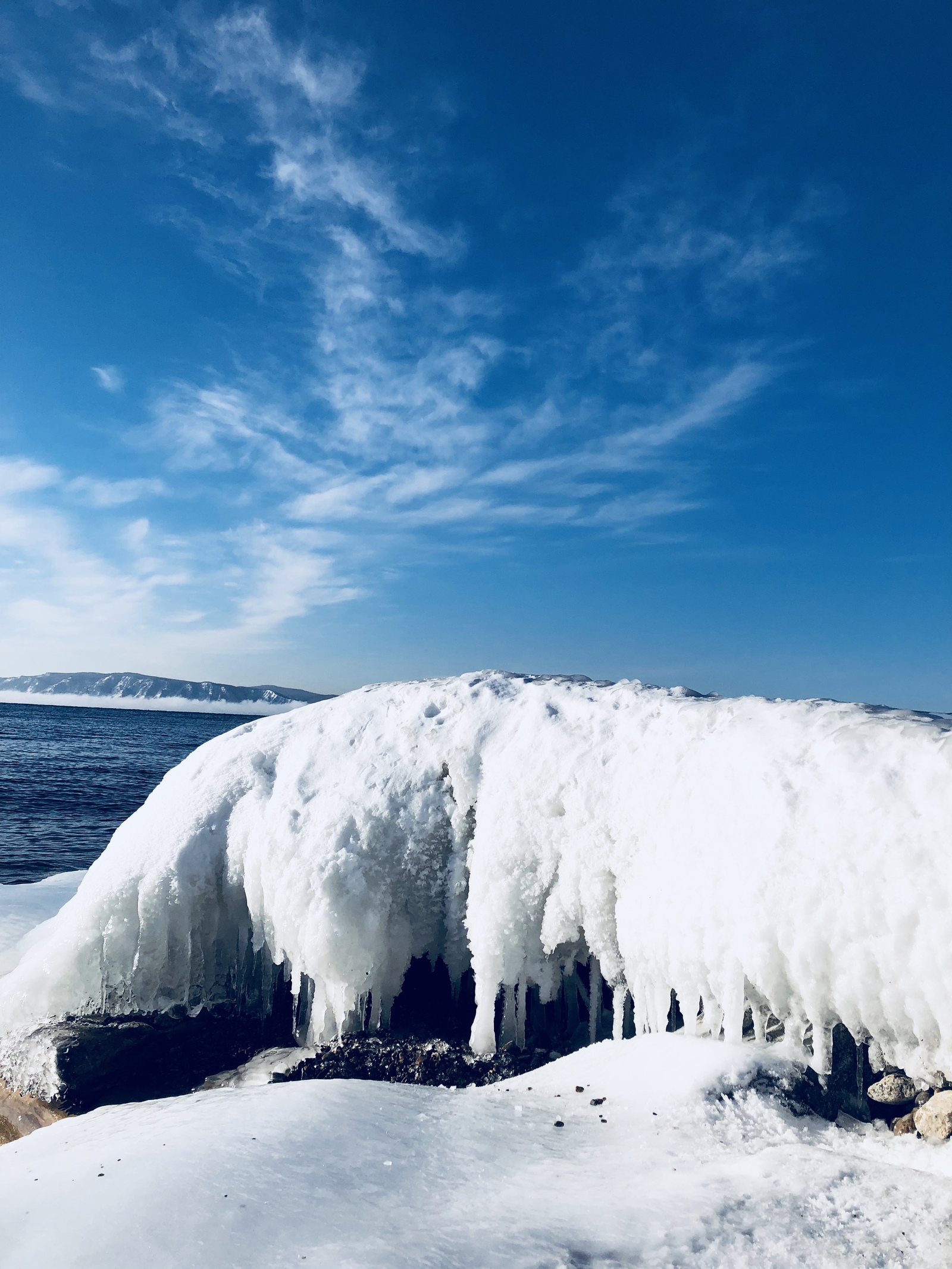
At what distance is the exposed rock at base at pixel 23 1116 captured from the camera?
8.08 meters

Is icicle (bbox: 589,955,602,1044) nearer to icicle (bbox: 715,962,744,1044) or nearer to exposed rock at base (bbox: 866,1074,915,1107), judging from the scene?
icicle (bbox: 715,962,744,1044)

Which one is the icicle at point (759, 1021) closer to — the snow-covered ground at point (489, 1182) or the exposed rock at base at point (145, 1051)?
the snow-covered ground at point (489, 1182)

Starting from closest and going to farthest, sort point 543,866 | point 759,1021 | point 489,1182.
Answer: point 489,1182, point 759,1021, point 543,866

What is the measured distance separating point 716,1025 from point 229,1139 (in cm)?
467

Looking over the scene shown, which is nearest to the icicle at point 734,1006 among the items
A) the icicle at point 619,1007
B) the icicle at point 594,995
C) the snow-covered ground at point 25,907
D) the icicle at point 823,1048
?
the icicle at point 823,1048

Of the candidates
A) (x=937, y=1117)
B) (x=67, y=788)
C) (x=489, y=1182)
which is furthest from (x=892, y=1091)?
(x=67, y=788)

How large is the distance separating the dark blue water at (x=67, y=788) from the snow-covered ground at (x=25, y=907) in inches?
118

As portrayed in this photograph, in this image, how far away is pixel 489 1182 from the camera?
493cm

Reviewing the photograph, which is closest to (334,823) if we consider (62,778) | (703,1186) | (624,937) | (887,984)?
(624,937)

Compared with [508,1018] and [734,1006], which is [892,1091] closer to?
[734,1006]

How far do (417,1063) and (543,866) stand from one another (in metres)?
2.71

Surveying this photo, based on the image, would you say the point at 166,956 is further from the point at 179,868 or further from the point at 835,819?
the point at 835,819

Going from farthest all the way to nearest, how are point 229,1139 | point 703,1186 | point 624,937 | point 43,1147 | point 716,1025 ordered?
point 624,937 < point 716,1025 < point 43,1147 < point 229,1139 < point 703,1186

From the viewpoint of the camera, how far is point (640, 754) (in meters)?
8.28
